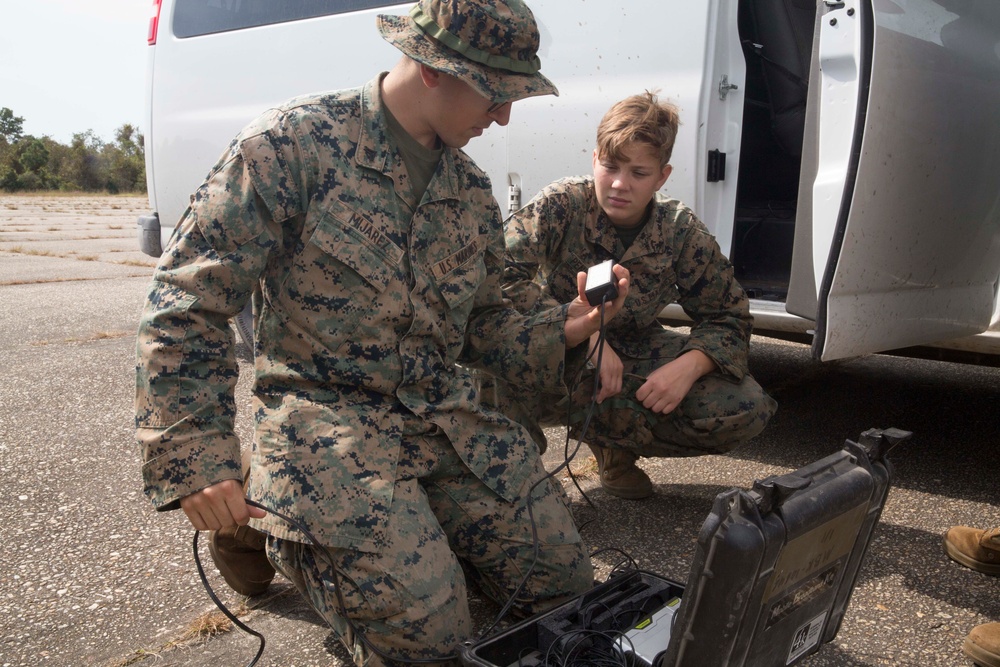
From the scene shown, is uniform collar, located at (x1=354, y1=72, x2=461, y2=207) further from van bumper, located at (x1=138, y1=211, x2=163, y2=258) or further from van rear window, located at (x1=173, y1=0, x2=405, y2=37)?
van bumper, located at (x1=138, y1=211, x2=163, y2=258)

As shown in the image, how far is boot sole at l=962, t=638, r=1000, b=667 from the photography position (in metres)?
1.75

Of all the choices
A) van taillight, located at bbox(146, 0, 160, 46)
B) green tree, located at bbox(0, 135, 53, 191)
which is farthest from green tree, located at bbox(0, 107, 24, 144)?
van taillight, located at bbox(146, 0, 160, 46)

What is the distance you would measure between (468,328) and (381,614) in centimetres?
80

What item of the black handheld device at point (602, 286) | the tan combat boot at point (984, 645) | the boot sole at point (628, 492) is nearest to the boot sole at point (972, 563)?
the tan combat boot at point (984, 645)

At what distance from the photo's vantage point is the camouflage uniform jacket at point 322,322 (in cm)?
163

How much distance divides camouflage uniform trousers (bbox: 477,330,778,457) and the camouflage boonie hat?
962 millimetres

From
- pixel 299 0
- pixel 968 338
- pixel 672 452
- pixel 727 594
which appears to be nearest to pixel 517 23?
pixel 727 594

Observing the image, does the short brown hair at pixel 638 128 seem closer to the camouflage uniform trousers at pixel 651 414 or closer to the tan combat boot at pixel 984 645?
the camouflage uniform trousers at pixel 651 414

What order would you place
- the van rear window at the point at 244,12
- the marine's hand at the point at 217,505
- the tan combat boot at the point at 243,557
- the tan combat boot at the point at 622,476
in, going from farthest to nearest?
the van rear window at the point at 244,12
the tan combat boot at the point at 622,476
the tan combat boot at the point at 243,557
the marine's hand at the point at 217,505

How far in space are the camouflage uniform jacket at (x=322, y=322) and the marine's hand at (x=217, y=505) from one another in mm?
21

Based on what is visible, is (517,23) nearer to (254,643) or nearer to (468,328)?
(468,328)

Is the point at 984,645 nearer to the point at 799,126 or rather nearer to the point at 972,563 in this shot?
the point at 972,563

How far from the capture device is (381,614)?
68.4 inches

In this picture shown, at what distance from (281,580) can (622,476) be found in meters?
1.06
